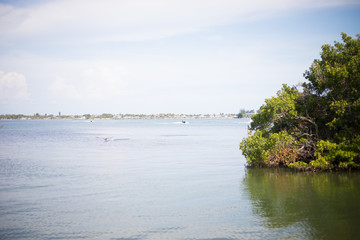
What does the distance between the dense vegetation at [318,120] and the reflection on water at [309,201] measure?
1.36m

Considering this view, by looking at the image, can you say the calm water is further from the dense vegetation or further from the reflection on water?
the dense vegetation

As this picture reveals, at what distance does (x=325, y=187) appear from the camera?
21312 millimetres

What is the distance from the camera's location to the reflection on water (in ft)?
47.6

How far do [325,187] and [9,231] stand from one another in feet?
59.0

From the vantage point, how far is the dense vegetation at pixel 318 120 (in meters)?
24.3

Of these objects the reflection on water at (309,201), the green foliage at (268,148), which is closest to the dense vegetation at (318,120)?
the green foliage at (268,148)

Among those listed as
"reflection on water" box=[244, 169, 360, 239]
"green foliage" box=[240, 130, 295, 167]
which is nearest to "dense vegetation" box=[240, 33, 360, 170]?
"green foliage" box=[240, 130, 295, 167]

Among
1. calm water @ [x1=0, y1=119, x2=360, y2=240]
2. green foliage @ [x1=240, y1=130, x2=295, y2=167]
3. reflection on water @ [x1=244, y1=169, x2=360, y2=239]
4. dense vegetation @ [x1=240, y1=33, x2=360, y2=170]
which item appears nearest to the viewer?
calm water @ [x1=0, y1=119, x2=360, y2=240]

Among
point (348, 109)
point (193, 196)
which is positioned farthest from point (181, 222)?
point (348, 109)

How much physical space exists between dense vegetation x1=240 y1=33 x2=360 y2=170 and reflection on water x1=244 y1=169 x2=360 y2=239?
1.36m

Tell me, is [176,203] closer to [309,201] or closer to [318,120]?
[309,201]

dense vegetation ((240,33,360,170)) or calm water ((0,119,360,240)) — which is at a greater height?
dense vegetation ((240,33,360,170))

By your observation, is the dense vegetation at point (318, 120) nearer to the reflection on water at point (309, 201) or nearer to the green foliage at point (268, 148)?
the green foliage at point (268, 148)

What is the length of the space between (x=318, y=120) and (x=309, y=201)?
35.5ft
